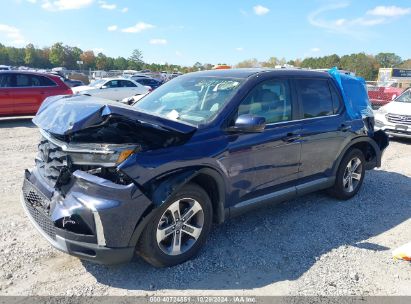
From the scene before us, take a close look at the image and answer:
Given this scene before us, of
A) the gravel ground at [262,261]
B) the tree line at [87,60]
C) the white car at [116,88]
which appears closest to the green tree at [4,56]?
the tree line at [87,60]

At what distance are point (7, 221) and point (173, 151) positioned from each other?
2360 millimetres

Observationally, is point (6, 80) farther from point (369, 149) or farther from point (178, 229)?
point (369, 149)

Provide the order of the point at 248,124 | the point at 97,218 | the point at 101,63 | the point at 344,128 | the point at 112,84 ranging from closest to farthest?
the point at 97,218 < the point at 248,124 < the point at 344,128 < the point at 112,84 < the point at 101,63

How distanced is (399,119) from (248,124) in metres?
8.41

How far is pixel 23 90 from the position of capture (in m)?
11.8

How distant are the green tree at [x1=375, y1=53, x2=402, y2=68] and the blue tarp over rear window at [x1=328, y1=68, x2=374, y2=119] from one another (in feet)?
378

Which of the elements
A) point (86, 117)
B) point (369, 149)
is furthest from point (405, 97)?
point (86, 117)

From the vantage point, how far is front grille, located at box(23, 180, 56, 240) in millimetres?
3133

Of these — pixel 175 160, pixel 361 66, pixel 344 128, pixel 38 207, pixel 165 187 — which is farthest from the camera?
pixel 361 66

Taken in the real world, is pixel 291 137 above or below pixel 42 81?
below

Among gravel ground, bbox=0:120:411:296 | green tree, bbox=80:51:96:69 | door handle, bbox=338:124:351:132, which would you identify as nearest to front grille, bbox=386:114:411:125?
gravel ground, bbox=0:120:411:296

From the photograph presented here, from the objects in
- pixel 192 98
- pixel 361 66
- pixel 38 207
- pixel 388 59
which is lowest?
pixel 38 207

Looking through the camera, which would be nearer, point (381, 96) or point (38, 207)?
point (38, 207)

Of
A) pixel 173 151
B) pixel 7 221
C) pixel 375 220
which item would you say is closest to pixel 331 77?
pixel 375 220
